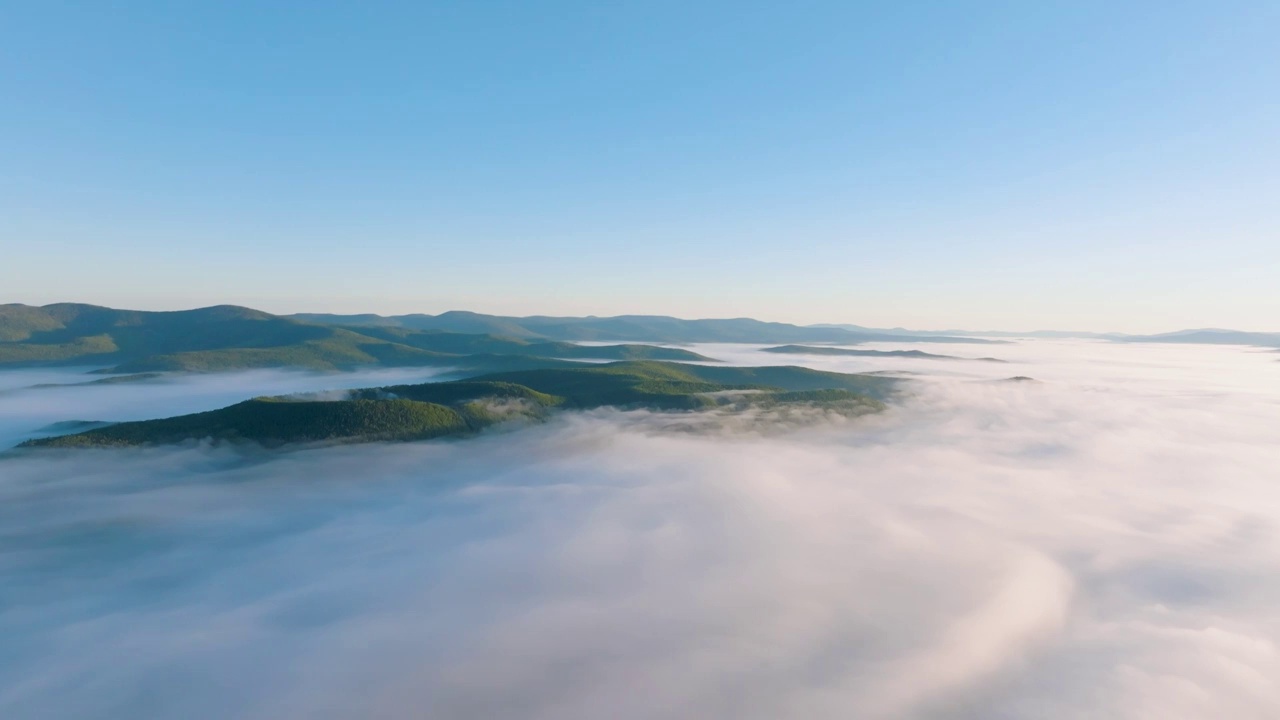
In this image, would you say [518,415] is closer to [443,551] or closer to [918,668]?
[443,551]

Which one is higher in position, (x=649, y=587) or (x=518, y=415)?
(x=518, y=415)

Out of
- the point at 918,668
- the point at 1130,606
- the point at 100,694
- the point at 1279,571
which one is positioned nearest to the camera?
the point at 100,694

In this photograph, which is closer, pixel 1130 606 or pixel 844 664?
pixel 844 664

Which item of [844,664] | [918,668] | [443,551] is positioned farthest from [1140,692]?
[443,551]

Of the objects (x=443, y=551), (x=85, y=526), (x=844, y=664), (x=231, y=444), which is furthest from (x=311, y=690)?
(x=231, y=444)

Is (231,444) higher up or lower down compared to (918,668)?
higher up

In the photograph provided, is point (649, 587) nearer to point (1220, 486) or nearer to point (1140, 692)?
point (1140, 692)

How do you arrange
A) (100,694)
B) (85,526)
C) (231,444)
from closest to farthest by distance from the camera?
(100,694)
(85,526)
(231,444)

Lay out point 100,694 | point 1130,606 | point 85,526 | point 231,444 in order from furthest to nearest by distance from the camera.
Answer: point 231,444 < point 85,526 < point 1130,606 < point 100,694

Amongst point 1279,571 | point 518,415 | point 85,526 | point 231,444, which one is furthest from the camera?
point 518,415
